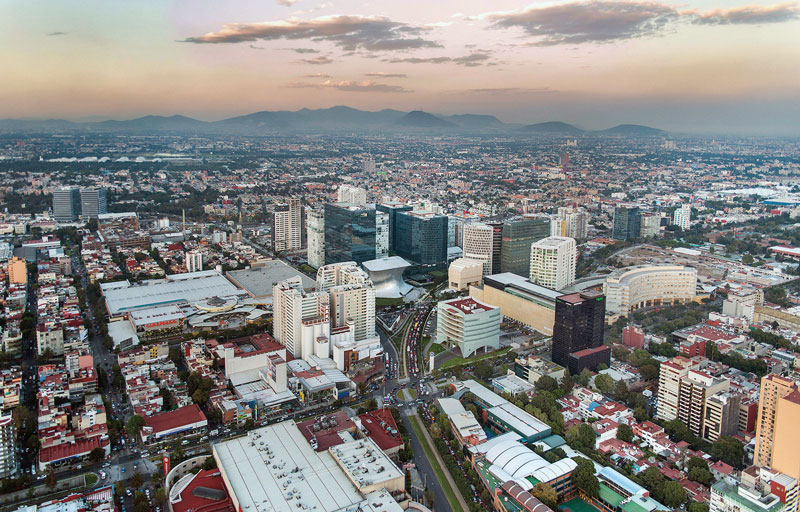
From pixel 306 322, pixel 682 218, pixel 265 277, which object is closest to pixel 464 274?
pixel 265 277

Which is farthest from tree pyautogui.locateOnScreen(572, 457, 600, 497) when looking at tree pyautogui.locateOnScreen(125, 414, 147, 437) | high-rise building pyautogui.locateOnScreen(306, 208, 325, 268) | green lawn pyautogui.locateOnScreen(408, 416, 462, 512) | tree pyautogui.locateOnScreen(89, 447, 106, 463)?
high-rise building pyautogui.locateOnScreen(306, 208, 325, 268)

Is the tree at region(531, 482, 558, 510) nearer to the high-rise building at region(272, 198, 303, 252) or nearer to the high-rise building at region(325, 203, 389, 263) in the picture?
the high-rise building at region(325, 203, 389, 263)

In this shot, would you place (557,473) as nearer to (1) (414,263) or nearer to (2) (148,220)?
(1) (414,263)

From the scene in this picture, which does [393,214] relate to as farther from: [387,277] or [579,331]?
[579,331]

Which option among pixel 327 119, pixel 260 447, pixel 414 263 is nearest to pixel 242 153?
pixel 414 263

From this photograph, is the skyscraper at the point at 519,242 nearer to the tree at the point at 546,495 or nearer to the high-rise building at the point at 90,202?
the tree at the point at 546,495
